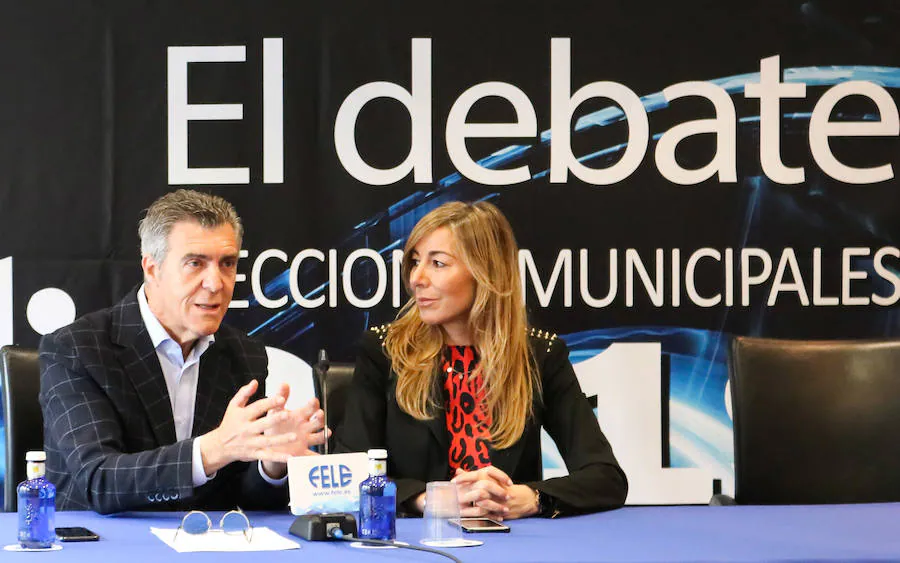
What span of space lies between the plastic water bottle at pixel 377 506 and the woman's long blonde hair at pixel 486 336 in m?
0.75

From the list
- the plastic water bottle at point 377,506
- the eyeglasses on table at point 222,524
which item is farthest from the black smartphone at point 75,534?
the plastic water bottle at point 377,506

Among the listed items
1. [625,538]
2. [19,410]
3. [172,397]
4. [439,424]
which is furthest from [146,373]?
[625,538]

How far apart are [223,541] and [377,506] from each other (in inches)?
11.4

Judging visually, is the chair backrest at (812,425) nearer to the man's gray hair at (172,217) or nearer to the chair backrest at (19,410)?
the man's gray hair at (172,217)

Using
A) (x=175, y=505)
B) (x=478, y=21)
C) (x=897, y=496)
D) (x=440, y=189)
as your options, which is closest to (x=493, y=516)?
(x=175, y=505)

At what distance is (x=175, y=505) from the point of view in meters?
2.61

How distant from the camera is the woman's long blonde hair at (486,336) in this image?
295cm

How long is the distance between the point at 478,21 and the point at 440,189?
61cm

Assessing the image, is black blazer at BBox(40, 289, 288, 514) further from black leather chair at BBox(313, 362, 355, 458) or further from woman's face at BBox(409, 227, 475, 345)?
woman's face at BBox(409, 227, 475, 345)

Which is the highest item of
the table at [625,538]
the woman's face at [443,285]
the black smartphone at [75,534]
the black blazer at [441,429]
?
the woman's face at [443,285]

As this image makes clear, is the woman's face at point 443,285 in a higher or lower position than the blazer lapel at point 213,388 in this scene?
higher

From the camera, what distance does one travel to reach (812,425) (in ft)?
10.2

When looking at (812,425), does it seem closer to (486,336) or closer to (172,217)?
(486,336)

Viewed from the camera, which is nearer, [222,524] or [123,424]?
[222,524]
